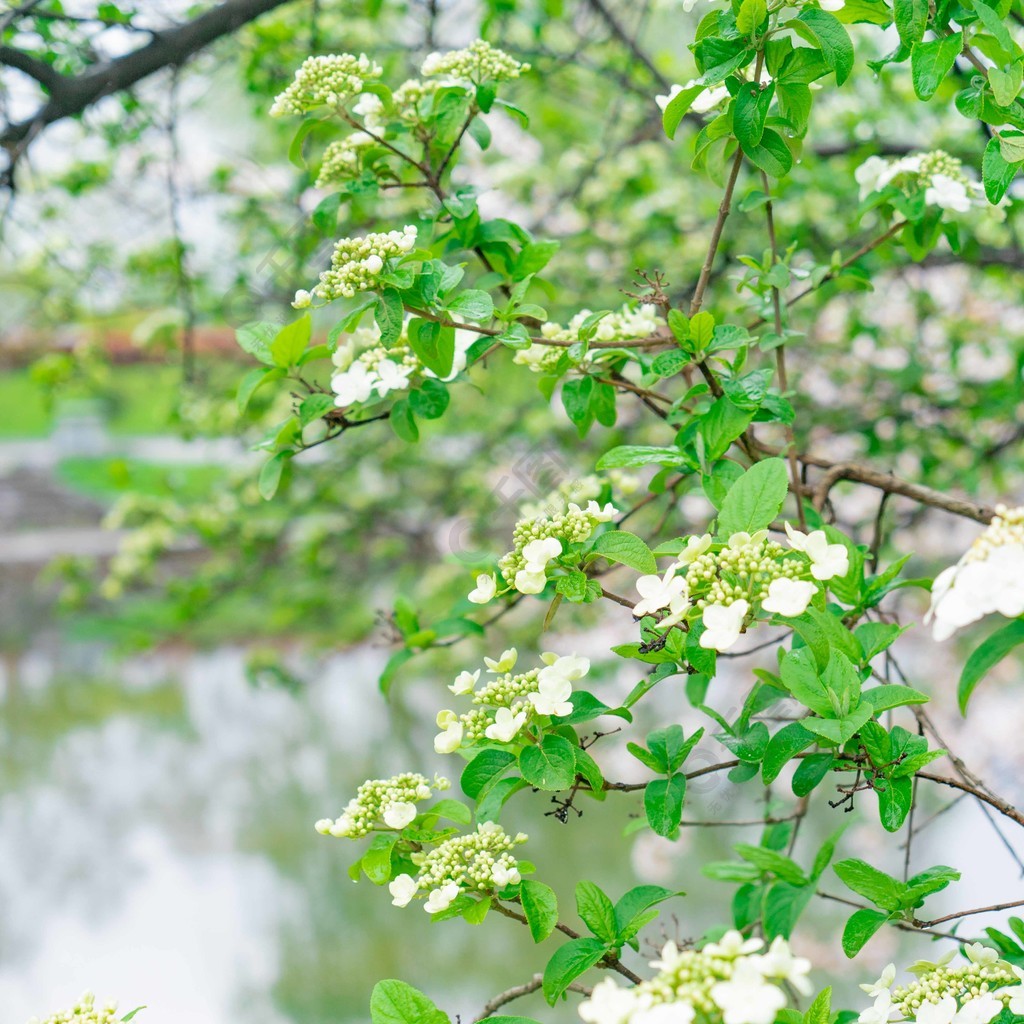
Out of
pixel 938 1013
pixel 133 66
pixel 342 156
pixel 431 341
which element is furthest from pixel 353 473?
pixel 938 1013

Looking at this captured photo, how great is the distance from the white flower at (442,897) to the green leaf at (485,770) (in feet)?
0.16

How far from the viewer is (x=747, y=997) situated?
36 centimetres

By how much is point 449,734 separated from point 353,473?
1501 mm

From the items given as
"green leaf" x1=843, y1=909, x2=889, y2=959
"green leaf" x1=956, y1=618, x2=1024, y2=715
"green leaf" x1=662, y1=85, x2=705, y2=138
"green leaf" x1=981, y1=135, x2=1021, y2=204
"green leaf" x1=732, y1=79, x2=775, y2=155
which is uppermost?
"green leaf" x1=662, y1=85, x2=705, y2=138

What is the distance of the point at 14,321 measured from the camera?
77.2 inches

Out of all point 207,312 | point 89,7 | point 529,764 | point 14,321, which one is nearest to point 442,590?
point 207,312

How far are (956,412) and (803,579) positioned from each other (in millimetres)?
1272

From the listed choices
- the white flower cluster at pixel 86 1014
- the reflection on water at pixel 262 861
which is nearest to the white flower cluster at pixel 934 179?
the white flower cluster at pixel 86 1014

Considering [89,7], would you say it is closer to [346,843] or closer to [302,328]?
[302,328]

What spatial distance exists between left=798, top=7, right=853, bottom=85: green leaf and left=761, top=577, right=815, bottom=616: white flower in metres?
0.28

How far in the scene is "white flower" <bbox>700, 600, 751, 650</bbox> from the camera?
1.49ft

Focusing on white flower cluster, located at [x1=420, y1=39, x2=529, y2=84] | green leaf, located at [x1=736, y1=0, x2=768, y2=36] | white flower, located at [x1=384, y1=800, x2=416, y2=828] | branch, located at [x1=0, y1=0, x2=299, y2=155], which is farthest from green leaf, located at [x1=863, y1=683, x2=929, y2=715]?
branch, located at [x1=0, y1=0, x2=299, y2=155]

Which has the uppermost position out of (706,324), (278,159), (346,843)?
(278,159)

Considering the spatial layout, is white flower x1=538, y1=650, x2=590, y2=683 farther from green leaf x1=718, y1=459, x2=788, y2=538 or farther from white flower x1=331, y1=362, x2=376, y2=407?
white flower x1=331, y1=362, x2=376, y2=407
